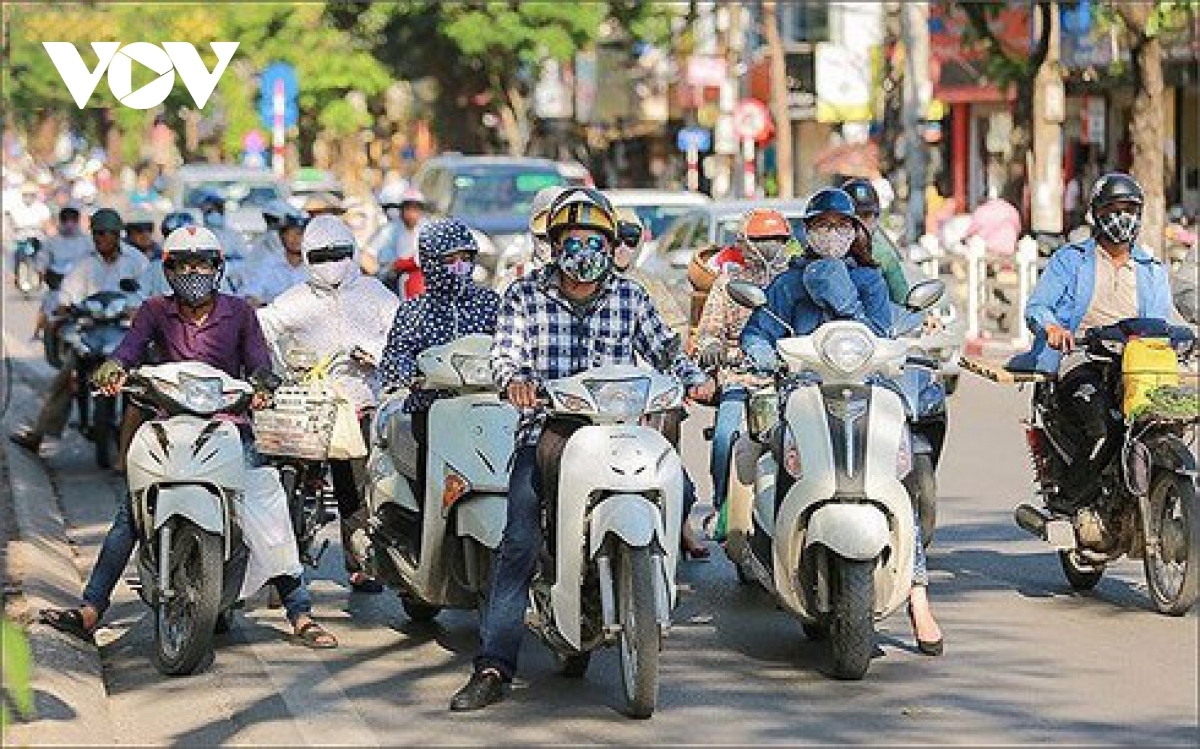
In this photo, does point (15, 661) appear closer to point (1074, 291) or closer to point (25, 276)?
point (1074, 291)

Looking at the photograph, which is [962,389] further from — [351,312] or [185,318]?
[185,318]

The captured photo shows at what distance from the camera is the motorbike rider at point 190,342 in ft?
35.0

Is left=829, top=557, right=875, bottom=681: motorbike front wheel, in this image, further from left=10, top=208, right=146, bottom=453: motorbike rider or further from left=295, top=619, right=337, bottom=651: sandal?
left=10, top=208, right=146, bottom=453: motorbike rider

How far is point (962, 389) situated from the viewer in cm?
2339

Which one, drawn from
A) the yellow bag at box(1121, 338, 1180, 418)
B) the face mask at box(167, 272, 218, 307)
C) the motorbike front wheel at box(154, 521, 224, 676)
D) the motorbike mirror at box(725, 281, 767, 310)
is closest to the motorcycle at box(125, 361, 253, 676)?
the motorbike front wheel at box(154, 521, 224, 676)

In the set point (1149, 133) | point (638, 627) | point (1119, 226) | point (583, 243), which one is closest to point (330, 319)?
point (583, 243)

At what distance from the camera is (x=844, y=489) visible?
939cm

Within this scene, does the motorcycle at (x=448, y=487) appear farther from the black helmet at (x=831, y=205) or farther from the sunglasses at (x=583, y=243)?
the black helmet at (x=831, y=205)

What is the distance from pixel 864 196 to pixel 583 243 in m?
3.19

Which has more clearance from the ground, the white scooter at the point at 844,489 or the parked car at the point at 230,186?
the parked car at the point at 230,186

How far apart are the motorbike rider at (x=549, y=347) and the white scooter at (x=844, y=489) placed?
0.50 meters

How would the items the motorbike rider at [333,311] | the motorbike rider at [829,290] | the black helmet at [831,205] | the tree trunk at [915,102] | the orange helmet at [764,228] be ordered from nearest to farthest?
the motorbike rider at [829,290]
the black helmet at [831,205]
the motorbike rider at [333,311]
the orange helmet at [764,228]
the tree trunk at [915,102]

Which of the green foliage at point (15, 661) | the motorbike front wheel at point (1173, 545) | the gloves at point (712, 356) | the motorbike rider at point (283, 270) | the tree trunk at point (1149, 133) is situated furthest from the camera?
the tree trunk at point (1149, 133)

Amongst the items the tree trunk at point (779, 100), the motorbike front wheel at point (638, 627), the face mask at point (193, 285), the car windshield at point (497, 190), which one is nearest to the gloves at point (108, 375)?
the face mask at point (193, 285)
